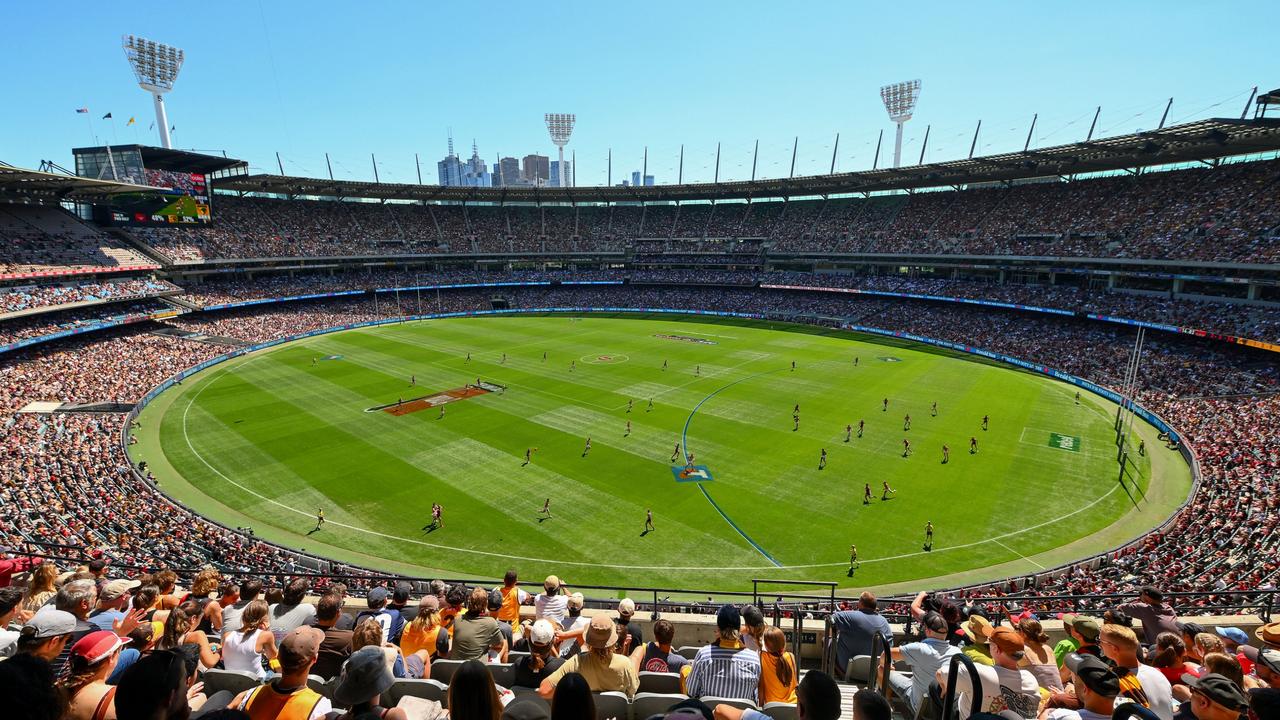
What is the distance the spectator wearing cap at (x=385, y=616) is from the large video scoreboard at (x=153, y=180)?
273 feet

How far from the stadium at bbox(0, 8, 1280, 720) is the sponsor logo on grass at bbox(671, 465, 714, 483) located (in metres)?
0.24

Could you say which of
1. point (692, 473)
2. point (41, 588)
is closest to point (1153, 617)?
point (41, 588)

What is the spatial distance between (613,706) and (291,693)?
3110mm

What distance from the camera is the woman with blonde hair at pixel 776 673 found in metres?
6.58

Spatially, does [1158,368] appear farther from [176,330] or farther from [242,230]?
[242,230]

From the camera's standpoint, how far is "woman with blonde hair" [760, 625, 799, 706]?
21.6 feet

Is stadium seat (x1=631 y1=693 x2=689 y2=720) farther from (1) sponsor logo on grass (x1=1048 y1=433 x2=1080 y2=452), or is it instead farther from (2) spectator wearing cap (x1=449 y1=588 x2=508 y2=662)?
(1) sponsor logo on grass (x1=1048 y1=433 x2=1080 y2=452)

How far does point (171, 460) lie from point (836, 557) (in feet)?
123

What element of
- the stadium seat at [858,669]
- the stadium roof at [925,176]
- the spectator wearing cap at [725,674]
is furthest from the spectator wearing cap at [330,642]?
the stadium roof at [925,176]

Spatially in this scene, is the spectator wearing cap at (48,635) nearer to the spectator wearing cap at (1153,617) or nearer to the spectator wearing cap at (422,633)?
the spectator wearing cap at (422,633)

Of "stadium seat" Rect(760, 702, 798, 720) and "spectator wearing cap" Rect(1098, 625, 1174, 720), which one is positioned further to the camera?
"stadium seat" Rect(760, 702, 798, 720)

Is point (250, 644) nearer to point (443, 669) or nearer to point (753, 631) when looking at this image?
point (443, 669)

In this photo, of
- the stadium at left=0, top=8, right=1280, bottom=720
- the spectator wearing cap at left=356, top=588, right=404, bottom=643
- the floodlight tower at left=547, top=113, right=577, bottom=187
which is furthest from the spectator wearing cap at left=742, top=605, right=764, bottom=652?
the floodlight tower at left=547, top=113, right=577, bottom=187

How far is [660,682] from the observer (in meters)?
7.40
